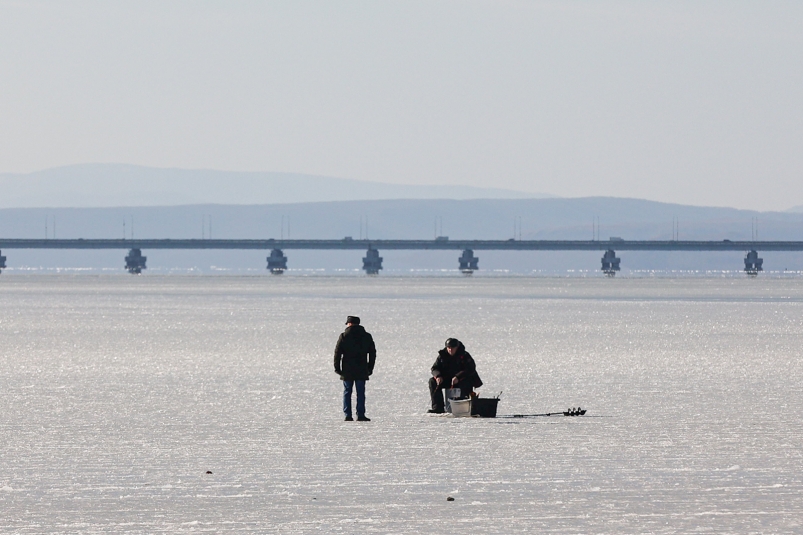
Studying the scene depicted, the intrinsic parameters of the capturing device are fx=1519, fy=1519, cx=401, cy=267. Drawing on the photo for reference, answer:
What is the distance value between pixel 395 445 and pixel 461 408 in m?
3.63

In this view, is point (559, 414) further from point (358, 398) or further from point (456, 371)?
point (358, 398)

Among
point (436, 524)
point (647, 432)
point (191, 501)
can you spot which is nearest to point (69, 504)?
point (191, 501)

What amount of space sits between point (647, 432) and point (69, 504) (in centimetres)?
957

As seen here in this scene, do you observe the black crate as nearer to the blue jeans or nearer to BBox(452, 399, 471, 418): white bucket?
BBox(452, 399, 471, 418): white bucket

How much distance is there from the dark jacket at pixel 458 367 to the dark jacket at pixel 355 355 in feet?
4.42

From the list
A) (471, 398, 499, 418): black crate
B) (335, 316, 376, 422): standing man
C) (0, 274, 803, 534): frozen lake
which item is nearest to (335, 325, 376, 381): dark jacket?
(335, 316, 376, 422): standing man

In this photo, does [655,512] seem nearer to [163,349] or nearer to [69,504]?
[69,504]

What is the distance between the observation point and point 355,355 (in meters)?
23.6

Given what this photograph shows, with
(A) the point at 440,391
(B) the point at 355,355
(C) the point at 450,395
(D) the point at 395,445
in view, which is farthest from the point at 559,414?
(D) the point at 395,445

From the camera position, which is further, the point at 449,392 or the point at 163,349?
the point at 163,349

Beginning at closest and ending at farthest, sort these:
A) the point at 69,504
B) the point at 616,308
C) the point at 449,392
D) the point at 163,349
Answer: the point at 69,504 < the point at 449,392 < the point at 163,349 < the point at 616,308

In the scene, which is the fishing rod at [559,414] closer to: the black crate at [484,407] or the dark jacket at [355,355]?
the black crate at [484,407]

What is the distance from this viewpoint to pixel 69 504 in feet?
53.1

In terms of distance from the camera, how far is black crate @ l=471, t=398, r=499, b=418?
24.4 m
